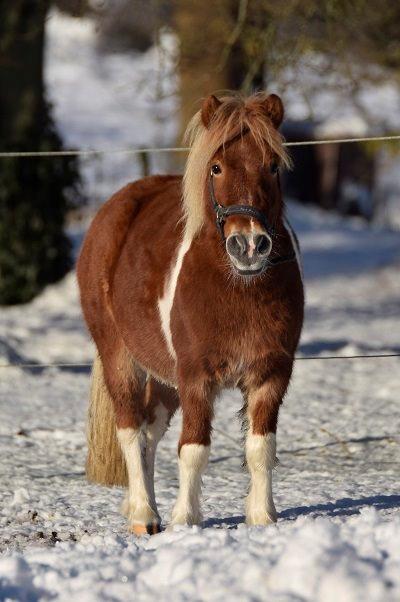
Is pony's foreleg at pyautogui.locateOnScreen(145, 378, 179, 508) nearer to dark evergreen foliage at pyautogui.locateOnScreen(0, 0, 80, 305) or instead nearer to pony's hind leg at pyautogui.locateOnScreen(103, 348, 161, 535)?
pony's hind leg at pyautogui.locateOnScreen(103, 348, 161, 535)

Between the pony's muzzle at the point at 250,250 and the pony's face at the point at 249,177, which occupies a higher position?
the pony's face at the point at 249,177

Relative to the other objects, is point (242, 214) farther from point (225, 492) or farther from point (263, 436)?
Result: point (225, 492)

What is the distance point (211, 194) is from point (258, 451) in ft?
3.54

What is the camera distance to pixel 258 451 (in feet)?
15.4

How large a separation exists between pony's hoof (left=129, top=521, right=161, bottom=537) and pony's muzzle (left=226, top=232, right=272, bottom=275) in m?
1.39

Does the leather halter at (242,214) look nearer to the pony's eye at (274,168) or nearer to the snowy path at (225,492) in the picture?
the pony's eye at (274,168)

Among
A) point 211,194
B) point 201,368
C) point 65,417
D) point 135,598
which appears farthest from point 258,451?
point 65,417

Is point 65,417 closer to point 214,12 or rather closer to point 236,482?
point 236,482

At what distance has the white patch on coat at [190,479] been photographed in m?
4.64

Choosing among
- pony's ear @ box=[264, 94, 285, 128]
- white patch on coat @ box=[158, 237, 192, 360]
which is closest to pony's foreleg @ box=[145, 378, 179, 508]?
white patch on coat @ box=[158, 237, 192, 360]

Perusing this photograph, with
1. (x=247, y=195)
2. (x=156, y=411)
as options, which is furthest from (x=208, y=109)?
(x=156, y=411)

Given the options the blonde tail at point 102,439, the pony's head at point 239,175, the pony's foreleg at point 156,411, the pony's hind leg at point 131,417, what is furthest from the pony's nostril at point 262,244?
the blonde tail at point 102,439

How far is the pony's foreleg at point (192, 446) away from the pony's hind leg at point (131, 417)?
51cm

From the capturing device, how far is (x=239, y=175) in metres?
4.50
